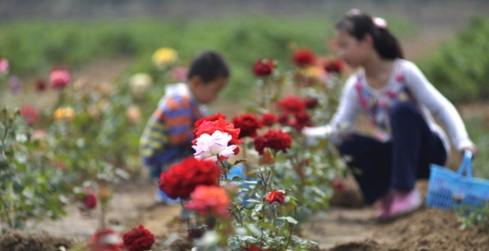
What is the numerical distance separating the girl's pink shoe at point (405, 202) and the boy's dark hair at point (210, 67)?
1075 mm

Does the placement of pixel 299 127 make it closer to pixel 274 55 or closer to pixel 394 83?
pixel 394 83

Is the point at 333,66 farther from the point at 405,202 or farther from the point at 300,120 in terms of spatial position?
the point at 300,120

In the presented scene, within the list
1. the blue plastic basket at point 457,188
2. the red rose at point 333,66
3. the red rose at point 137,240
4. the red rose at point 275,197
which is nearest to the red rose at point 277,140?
the red rose at point 275,197

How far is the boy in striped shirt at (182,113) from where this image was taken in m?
3.40

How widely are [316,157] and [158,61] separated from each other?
2584mm

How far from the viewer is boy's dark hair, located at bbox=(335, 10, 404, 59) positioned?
313 cm

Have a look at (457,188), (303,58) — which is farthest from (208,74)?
(457,188)

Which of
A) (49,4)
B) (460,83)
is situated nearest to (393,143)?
(460,83)

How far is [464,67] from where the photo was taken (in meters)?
6.23

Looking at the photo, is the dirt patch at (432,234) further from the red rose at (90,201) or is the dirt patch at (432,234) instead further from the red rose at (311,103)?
the red rose at (90,201)

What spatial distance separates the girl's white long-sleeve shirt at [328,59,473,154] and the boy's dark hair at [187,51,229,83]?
2.09ft

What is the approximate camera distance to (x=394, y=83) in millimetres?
3186

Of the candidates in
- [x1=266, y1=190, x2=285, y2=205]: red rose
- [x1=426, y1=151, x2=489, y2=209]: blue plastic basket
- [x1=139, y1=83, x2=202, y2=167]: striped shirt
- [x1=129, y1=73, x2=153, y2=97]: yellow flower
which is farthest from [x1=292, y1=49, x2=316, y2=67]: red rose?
[x1=129, y1=73, x2=153, y2=97]: yellow flower

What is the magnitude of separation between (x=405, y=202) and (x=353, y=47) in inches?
31.2
